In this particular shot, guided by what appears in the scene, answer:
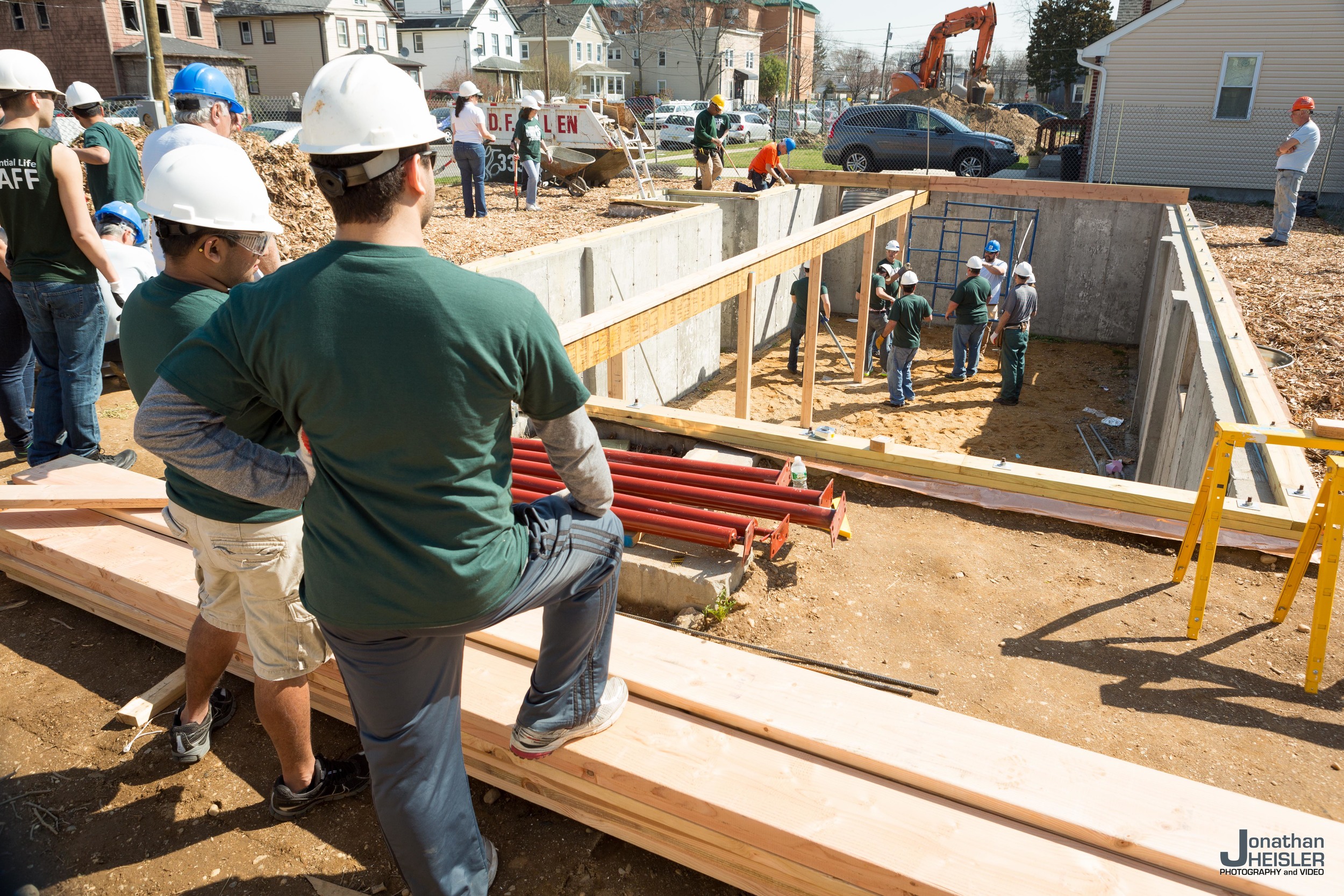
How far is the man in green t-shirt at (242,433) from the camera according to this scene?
88.1 inches

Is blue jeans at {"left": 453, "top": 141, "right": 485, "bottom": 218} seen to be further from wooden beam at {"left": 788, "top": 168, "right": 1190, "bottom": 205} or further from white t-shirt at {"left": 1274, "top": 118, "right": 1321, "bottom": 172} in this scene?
white t-shirt at {"left": 1274, "top": 118, "right": 1321, "bottom": 172}

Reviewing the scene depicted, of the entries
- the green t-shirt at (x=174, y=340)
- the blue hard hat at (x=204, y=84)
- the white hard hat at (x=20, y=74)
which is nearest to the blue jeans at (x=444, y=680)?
the green t-shirt at (x=174, y=340)

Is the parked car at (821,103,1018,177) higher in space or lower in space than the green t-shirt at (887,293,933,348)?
higher

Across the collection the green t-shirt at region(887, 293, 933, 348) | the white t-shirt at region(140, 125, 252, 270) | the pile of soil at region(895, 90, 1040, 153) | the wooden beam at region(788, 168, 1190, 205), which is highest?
the pile of soil at region(895, 90, 1040, 153)

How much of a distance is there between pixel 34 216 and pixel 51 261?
0.76 feet

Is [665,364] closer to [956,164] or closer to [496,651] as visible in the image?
[496,651]

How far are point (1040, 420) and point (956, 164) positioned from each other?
13039 millimetres

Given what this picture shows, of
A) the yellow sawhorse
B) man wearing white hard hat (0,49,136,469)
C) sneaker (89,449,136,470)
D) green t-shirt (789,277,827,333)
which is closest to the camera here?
the yellow sawhorse

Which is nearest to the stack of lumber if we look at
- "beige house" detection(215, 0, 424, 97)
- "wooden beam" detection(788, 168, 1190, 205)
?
"wooden beam" detection(788, 168, 1190, 205)

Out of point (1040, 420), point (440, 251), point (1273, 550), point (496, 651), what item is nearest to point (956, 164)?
point (1040, 420)

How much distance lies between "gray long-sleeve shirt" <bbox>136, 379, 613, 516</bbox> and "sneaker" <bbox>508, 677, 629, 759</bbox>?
0.71 metres

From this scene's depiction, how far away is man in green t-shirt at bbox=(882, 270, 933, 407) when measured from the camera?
37.1 feet

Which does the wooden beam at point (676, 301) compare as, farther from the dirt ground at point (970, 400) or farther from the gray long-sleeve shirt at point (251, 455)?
the dirt ground at point (970, 400)

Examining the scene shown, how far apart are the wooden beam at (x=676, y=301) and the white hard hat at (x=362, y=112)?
3.31 meters
